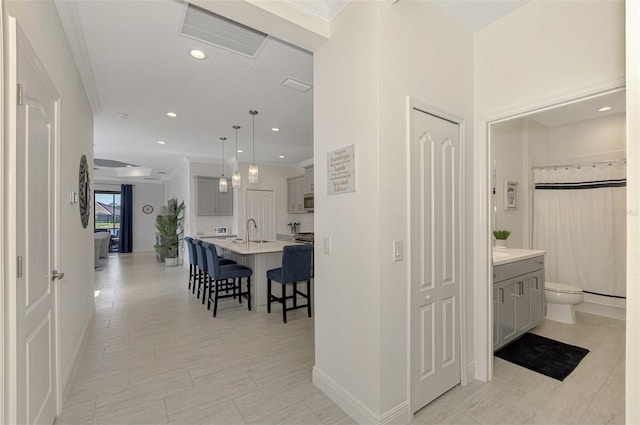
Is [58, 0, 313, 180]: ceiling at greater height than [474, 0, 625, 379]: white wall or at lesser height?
greater

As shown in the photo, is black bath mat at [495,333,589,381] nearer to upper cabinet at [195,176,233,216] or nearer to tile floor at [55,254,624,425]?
tile floor at [55,254,624,425]

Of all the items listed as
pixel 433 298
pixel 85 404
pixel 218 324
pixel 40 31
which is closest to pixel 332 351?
pixel 433 298

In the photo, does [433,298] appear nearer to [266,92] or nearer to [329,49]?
[329,49]

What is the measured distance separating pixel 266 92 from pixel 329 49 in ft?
4.93

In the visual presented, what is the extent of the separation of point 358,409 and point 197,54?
3135 mm

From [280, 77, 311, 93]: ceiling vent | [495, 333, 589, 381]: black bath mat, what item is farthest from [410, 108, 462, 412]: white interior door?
[280, 77, 311, 93]: ceiling vent

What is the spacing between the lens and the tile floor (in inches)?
78.7

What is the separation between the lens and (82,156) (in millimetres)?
3105

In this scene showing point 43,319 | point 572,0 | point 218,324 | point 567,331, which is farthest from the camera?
point 218,324

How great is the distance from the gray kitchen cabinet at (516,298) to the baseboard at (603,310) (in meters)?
1.29

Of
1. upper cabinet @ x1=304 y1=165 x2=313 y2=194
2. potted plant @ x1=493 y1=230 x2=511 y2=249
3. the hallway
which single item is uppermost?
upper cabinet @ x1=304 y1=165 x2=313 y2=194

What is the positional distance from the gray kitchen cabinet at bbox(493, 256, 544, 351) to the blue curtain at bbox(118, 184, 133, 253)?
1189cm

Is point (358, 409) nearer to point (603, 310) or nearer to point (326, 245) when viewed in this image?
point (326, 245)

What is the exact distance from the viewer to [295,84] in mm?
3287
